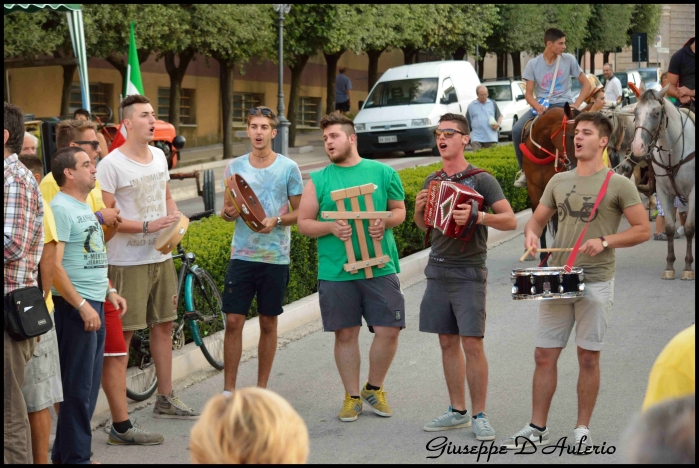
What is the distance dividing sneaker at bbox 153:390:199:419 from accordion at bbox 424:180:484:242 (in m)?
2.06

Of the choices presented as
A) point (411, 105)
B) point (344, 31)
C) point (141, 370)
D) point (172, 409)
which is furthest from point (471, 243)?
point (344, 31)

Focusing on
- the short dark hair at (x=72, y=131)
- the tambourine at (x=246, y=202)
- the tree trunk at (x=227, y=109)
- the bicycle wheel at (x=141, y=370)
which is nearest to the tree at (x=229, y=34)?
the tree trunk at (x=227, y=109)

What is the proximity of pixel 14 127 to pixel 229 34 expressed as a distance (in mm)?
20006

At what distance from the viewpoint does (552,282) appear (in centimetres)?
564

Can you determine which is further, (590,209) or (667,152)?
(667,152)

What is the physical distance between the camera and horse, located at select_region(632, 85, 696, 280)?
11.0 m

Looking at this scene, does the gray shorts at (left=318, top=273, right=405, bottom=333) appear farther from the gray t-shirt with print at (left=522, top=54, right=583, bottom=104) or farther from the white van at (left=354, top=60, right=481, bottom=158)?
the white van at (left=354, top=60, right=481, bottom=158)

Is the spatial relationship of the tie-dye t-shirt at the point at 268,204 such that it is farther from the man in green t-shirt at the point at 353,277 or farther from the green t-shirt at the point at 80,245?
the green t-shirt at the point at 80,245

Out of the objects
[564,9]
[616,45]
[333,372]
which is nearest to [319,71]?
[564,9]

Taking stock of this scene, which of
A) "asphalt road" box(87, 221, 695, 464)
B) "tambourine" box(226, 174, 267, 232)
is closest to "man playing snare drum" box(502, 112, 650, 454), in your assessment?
"asphalt road" box(87, 221, 695, 464)

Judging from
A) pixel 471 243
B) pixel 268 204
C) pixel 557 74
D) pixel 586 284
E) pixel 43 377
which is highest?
pixel 557 74

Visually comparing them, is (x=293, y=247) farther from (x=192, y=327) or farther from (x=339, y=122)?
(x=339, y=122)

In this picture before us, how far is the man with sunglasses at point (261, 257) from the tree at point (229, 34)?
1743 centimetres

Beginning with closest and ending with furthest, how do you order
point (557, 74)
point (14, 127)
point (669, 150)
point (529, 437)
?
point (14, 127) → point (529, 437) → point (669, 150) → point (557, 74)
